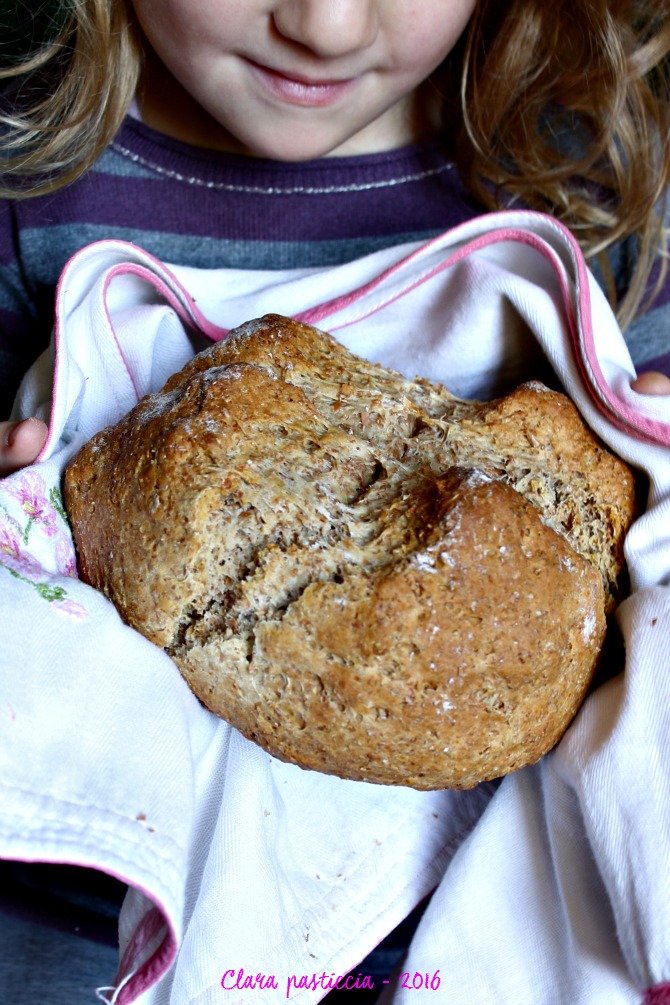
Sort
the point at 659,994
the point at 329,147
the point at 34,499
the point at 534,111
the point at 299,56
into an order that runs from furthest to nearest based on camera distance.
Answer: the point at 534,111 < the point at 329,147 < the point at 299,56 < the point at 34,499 < the point at 659,994

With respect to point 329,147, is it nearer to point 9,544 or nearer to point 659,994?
point 9,544

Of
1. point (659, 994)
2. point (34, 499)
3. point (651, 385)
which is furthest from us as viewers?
point (651, 385)

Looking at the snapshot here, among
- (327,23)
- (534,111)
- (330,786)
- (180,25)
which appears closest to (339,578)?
(330,786)

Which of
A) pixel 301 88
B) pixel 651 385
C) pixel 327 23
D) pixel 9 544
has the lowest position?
pixel 9 544

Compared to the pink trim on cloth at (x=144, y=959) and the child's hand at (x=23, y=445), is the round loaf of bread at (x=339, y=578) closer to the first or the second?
the child's hand at (x=23, y=445)

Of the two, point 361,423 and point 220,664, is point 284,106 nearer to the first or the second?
point 361,423

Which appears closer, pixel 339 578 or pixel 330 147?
pixel 339 578

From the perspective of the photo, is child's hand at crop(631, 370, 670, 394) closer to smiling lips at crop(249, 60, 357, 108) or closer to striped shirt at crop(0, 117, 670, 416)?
striped shirt at crop(0, 117, 670, 416)
